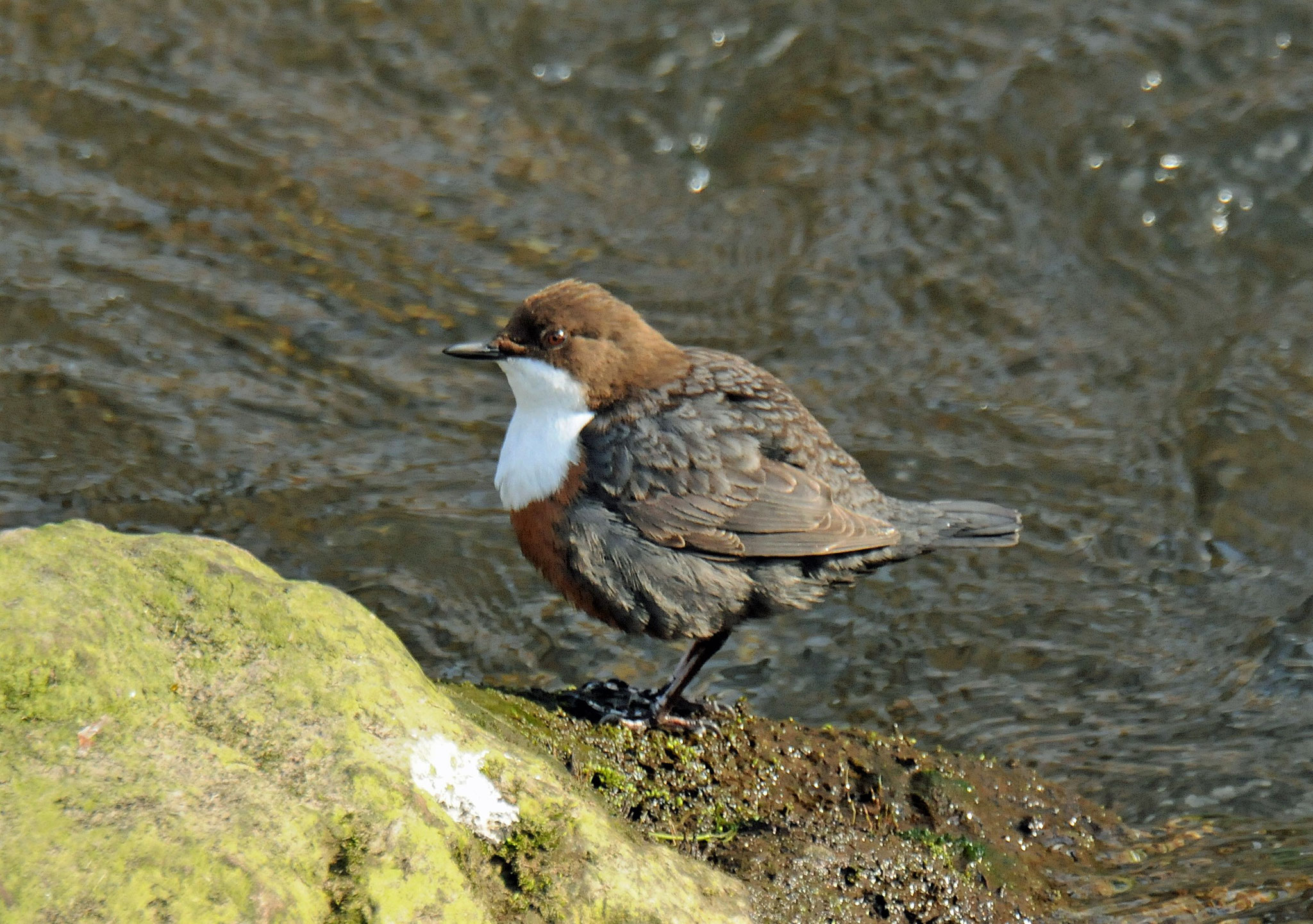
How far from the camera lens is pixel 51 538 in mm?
2568

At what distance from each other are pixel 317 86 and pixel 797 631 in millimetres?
4035

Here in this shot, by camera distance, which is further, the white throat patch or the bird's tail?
the bird's tail

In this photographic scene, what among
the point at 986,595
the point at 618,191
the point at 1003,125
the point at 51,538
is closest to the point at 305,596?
the point at 51,538

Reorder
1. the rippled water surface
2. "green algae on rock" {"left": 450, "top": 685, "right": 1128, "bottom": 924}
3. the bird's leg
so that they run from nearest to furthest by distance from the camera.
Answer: "green algae on rock" {"left": 450, "top": 685, "right": 1128, "bottom": 924} → the bird's leg → the rippled water surface

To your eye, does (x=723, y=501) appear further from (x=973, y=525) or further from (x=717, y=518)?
(x=973, y=525)

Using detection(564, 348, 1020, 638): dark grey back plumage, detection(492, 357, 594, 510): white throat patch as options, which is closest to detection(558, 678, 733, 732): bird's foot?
detection(564, 348, 1020, 638): dark grey back plumage

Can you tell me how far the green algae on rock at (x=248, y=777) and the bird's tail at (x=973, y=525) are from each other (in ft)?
5.26

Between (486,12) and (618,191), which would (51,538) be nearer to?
(618,191)

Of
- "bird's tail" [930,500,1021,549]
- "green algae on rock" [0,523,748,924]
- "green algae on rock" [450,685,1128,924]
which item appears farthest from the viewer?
"bird's tail" [930,500,1021,549]

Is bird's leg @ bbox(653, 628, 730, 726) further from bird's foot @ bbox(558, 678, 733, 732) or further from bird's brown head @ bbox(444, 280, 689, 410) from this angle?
bird's brown head @ bbox(444, 280, 689, 410)

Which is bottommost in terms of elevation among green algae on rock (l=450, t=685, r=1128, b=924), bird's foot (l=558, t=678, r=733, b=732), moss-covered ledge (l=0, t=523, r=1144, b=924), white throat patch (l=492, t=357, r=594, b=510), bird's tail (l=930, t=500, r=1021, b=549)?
bird's foot (l=558, t=678, r=733, b=732)

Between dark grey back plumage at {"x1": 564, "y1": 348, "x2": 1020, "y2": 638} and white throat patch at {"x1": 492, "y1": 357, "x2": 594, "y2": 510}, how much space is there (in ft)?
0.23

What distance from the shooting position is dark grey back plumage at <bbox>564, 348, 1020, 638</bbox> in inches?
149

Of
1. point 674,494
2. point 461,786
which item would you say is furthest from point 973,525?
point 461,786
